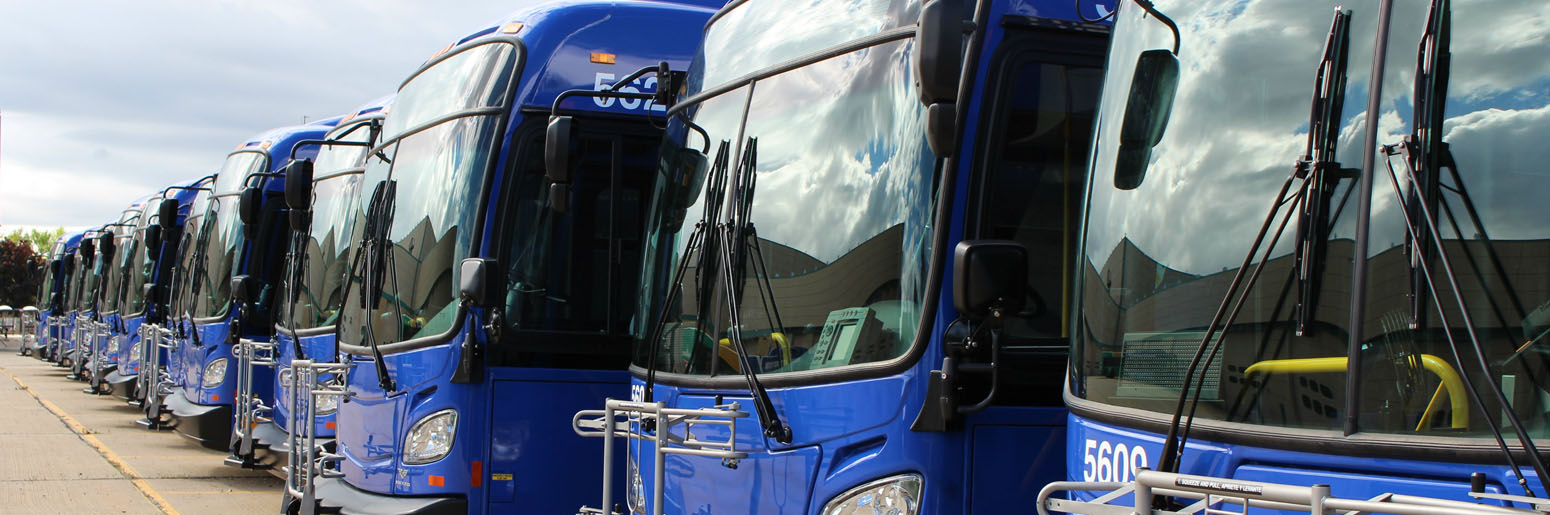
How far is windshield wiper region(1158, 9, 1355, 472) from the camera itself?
9.41 feet

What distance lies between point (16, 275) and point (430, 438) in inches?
2394

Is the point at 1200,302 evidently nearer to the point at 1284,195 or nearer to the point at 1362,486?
the point at 1284,195

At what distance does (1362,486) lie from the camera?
2686 millimetres

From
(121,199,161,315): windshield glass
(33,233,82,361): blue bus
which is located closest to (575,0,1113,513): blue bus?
(121,199,161,315): windshield glass

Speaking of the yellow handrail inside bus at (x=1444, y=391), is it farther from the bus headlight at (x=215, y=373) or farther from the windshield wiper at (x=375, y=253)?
the bus headlight at (x=215, y=373)

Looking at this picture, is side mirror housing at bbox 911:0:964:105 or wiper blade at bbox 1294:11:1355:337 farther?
side mirror housing at bbox 911:0:964:105

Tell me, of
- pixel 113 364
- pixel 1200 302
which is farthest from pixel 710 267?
pixel 113 364

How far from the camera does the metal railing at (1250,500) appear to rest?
2336 mm

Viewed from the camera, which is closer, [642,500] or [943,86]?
[943,86]

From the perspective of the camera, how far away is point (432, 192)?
7.35 m

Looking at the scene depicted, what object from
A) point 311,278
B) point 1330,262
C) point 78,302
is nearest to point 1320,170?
point 1330,262

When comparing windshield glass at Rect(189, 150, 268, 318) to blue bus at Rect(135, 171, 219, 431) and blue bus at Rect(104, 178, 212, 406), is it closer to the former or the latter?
blue bus at Rect(135, 171, 219, 431)

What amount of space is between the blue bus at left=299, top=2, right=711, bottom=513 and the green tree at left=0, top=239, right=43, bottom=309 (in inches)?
2298

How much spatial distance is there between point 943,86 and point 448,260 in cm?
393
